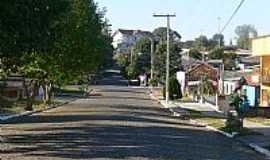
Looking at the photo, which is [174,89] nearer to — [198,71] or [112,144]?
[198,71]

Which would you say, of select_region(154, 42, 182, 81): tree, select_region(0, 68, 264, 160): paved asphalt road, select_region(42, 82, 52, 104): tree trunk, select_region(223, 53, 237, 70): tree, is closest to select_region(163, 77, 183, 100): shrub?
select_region(42, 82, 52, 104): tree trunk

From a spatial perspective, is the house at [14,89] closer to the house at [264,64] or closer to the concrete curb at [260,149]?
the house at [264,64]

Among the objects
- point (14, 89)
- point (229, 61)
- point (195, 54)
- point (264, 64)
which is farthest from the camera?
point (195, 54)

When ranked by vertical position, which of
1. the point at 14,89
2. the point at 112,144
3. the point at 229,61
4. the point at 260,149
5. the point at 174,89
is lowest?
the point at 260,149

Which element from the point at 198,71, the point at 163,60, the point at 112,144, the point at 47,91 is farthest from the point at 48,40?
the point at 163,60

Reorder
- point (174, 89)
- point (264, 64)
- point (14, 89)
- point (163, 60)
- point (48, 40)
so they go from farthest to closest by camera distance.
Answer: point (163, 60), point (174, 89), point (14, 89), point (264, 64), point (48, 40)

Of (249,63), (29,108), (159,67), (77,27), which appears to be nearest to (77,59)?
(77,27)

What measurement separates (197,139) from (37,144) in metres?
6.79

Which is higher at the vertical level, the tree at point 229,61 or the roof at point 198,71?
the tree at point 229,61

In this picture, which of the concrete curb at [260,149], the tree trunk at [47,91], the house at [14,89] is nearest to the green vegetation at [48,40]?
the tree trunk at [47,91]

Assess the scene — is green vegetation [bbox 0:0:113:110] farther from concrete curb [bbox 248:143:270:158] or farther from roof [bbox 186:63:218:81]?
roof [bbox 186:63:218:81]

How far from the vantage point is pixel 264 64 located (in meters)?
66.3

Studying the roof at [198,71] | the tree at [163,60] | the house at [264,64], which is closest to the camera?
the house at [264,64]

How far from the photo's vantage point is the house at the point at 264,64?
204 feet
